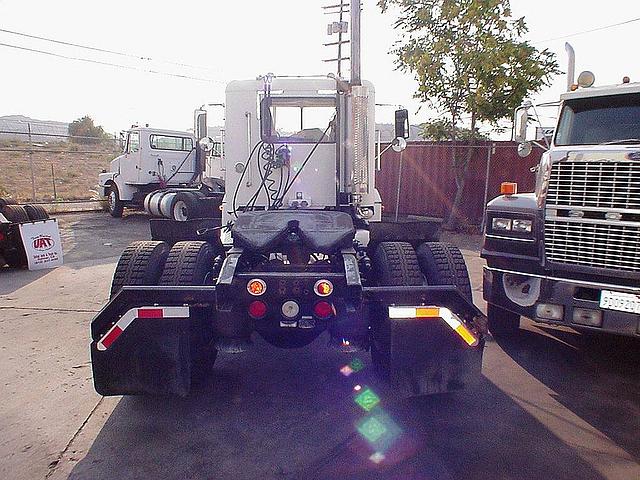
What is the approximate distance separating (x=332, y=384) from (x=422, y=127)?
468 inches

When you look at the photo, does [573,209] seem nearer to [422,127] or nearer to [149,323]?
[149,323]

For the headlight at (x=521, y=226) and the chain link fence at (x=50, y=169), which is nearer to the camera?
the headlight at (x=521, y=226)

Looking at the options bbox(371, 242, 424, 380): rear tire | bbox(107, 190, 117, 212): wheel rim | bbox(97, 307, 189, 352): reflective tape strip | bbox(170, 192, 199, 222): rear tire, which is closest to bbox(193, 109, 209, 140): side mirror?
bbox(371, 242, 424, 380): rear tire

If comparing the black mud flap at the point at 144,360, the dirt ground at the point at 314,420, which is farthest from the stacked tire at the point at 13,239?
the black mud flap at the point at 144,360

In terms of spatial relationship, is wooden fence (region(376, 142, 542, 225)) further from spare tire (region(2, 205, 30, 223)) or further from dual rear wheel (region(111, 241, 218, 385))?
dual rear wheel (region(111, 241, 218, 385))

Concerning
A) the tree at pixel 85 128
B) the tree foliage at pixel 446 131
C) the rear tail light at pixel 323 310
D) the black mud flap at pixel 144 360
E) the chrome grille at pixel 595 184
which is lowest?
the black mud flap at pixel 144 360

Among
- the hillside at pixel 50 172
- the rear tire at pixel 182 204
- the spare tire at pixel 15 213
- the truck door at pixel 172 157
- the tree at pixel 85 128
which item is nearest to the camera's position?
the spare tire at pixel 15 213

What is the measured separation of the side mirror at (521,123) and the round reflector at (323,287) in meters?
3.91

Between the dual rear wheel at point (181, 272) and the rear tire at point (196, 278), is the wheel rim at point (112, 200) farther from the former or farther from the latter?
the rear tire at point (196, 278)

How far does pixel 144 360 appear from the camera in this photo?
3.89 meters

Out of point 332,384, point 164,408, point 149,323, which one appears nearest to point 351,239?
point 332,384

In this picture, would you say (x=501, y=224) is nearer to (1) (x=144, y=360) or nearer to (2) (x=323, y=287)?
(2) (x=323, y=287)

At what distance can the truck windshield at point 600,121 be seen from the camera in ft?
17.3

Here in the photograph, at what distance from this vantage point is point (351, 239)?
4477 mm
